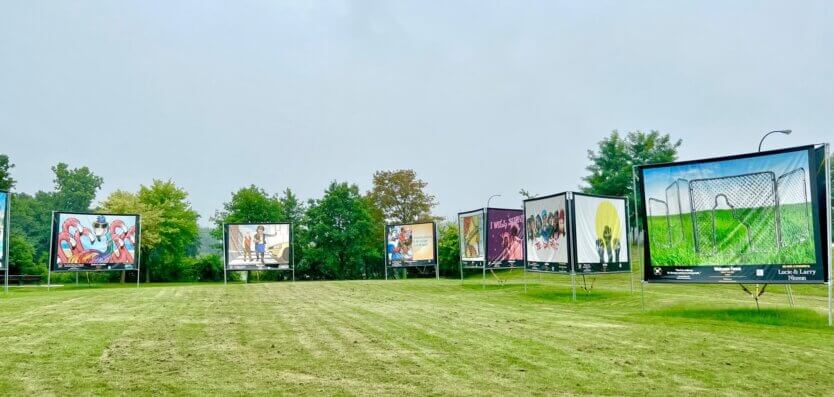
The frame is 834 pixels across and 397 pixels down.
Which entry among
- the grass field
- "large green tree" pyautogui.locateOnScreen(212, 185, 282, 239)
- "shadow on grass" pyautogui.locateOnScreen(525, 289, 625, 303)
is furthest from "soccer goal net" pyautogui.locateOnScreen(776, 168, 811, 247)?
"large green tree" pyautogui.locateOnScreen(212, 185, 282, 239)

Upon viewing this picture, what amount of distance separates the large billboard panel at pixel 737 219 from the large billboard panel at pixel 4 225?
31.4 meters

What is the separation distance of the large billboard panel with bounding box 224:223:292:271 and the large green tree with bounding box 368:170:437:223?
27.9 meters

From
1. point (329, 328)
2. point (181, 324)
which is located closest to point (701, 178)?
point (329, 328)

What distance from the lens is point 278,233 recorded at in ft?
157

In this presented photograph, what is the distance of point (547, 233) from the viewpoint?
26031 mm

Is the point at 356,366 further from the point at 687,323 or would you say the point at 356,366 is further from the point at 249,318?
the point at 687,323

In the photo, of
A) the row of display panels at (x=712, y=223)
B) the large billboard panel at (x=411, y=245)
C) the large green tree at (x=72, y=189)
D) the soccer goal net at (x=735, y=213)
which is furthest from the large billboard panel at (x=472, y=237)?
the large green tree at (x=72, y=189)

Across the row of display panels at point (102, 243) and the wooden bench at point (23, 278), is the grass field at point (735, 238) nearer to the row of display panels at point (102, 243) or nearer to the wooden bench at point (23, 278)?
→ the row of display panels at point (102, 243)

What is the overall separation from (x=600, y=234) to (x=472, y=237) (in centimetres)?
1347

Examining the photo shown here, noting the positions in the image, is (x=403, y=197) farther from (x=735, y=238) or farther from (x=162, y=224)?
(x=735, y=238)

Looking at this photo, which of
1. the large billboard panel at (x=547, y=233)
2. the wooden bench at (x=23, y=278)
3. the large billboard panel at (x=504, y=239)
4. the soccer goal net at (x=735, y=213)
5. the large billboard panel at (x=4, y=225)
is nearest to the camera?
the soccer goal net at (x=735, y=213)

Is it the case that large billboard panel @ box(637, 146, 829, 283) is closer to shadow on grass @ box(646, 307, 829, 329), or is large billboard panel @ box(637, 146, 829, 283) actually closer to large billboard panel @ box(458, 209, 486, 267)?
shadow on grass @ box(646, 307, 829, 329)

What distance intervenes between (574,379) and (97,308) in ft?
54.6

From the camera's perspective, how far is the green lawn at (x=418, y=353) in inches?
282
